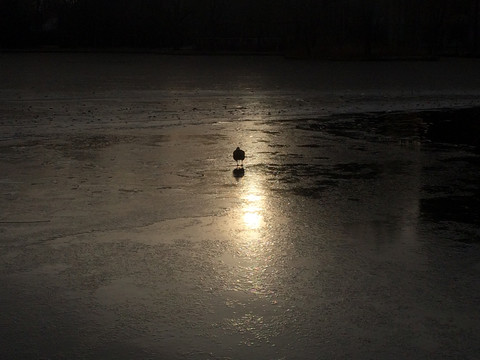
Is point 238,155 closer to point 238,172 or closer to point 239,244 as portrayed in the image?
point 238,172

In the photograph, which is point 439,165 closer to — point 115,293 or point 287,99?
point 115,293

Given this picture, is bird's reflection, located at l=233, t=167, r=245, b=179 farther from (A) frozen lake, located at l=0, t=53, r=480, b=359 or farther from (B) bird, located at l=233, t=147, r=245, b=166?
(B) bird, located at l=233, t=147, r=245, b=166

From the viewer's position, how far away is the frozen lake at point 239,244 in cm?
440

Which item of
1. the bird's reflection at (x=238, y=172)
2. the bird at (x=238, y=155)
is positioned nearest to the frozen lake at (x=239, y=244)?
the bird's reflection at (x=238, y=172)

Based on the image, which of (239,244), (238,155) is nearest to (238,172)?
(238,155)

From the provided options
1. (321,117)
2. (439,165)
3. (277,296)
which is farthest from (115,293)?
(321,117)

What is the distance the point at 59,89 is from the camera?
27156 millimetres

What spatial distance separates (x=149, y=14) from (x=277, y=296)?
89962mm

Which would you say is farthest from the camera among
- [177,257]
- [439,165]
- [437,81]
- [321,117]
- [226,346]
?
[437,81]

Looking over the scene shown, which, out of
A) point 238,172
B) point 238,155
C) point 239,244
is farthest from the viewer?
point 238,155

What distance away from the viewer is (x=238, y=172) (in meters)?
9.84

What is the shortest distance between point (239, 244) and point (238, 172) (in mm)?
3603

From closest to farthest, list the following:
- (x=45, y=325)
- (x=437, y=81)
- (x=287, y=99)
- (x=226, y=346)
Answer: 1. (x=226, y=346)
2. (x=45, y=325)
3. (x=287, y=99)
4. (x=437, y=81)

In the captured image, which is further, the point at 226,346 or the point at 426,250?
the point at 426,250
